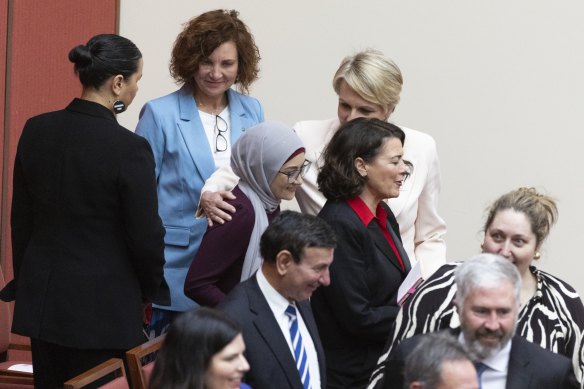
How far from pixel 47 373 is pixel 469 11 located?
3077mm

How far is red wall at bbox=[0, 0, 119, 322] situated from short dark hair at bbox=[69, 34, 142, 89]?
69.8 inches

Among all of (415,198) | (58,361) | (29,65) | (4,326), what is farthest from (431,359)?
(29,65)

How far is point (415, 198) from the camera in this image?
4.39m

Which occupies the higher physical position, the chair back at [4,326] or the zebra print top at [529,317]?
the zebra print top at [529,317]

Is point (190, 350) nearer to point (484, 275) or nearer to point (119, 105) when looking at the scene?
point (484, 275)

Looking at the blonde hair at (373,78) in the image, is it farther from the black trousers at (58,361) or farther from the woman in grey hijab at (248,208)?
the black trousers at (58,361)

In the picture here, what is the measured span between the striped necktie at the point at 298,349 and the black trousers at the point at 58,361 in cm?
69

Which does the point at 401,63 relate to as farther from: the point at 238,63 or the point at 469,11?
the point at 238,63

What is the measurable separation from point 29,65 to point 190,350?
315 centimetres

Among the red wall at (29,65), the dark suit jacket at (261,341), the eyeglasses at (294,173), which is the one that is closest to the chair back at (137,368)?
the dark suit jacket at (261,341)

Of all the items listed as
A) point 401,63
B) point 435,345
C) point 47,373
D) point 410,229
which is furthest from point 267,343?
point 401,63

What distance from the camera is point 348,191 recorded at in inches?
152

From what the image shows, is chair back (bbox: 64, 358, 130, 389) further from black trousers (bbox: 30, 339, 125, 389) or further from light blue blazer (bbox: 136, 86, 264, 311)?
light blue blazer (bbox: 136, 86, 264, 311)

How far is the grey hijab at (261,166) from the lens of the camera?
12.5 feet
